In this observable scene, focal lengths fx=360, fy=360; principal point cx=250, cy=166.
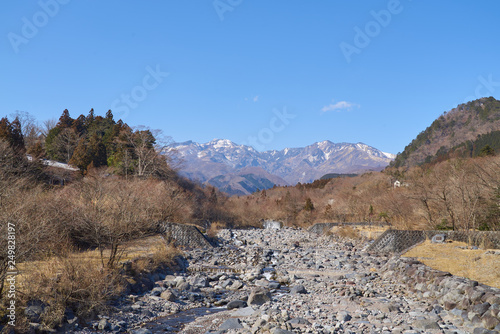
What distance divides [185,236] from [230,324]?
64.6 ft

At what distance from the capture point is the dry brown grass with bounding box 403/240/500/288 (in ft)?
40.6

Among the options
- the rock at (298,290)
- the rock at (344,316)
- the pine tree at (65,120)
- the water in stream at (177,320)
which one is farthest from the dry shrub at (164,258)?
the pine tree at (65,120)

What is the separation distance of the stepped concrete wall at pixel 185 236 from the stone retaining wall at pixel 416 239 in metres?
13.9

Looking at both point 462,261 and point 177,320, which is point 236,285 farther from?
point 462,261

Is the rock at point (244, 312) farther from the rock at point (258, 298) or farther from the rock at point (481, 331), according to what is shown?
the rock at point (481, 331)

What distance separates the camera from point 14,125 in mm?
43906

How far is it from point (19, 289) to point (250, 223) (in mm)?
67309

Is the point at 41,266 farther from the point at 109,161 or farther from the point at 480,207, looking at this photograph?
the point at 109,161

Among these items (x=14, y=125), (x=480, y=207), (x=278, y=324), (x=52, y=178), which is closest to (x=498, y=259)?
(x=278, y=324)

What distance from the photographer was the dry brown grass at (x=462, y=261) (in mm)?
12361

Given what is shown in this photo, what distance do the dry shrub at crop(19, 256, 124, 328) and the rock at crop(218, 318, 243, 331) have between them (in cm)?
375

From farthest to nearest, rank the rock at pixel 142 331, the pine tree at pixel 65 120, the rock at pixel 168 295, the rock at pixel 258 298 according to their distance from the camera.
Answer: the pine tree at pixel 65 120 → the rock at pixel 168 295 → the rock at pixel 258 298 → the rock at pixel 142 331

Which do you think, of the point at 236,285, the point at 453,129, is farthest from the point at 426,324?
the point at 453,129

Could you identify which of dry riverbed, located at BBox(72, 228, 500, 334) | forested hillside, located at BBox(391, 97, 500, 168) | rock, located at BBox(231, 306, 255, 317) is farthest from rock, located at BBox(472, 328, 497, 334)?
forested hillside, located at BBox(391, 97, 500, 168)
